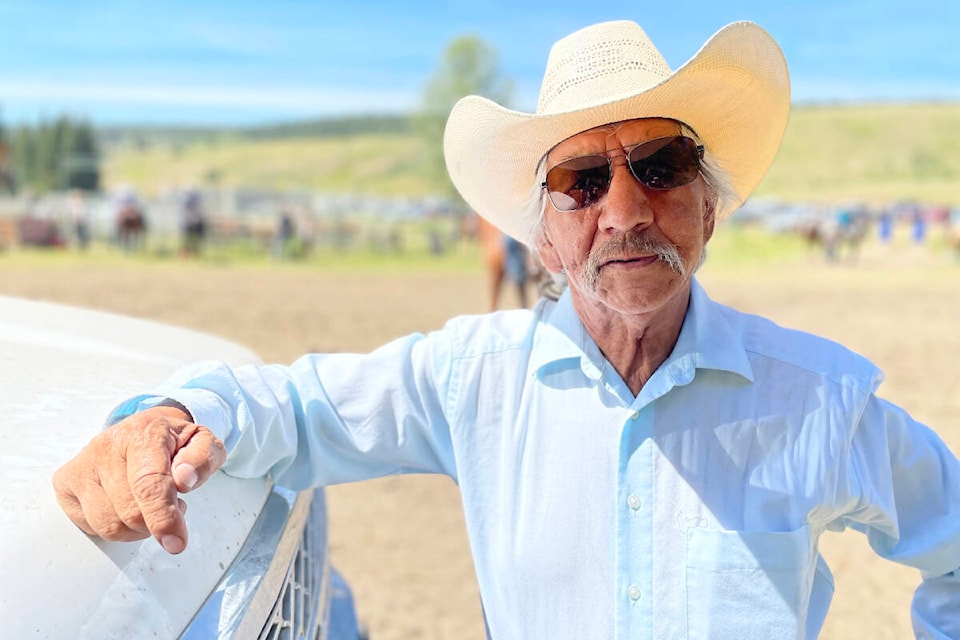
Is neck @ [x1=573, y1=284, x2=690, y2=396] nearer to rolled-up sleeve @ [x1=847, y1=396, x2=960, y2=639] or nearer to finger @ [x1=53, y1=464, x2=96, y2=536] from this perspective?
rolled-up sleeve @ [x1=847, y1=396, x2=960, y2=639]

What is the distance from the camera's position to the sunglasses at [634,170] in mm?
1725

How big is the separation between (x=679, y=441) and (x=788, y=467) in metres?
0.19

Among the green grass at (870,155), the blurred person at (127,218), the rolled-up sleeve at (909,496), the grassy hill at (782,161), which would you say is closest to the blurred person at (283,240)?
the blurred person at (127,218)

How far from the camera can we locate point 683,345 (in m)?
1.70

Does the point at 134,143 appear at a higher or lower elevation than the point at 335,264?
lower

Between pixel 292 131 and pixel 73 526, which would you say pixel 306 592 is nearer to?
pixel 73 526

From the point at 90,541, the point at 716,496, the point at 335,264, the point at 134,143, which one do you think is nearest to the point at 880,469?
the point at 716,496

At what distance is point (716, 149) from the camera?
76.7 inches

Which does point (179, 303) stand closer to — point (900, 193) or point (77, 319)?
point (77, 319)

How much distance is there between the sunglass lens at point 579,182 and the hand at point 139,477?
79 centimetres

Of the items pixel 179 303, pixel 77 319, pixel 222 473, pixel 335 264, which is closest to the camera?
pixel 222 473

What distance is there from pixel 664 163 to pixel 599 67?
24 cm

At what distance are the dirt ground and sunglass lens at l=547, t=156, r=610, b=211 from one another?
2.26m

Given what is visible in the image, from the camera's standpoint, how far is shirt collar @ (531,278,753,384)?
1646 millimetres
